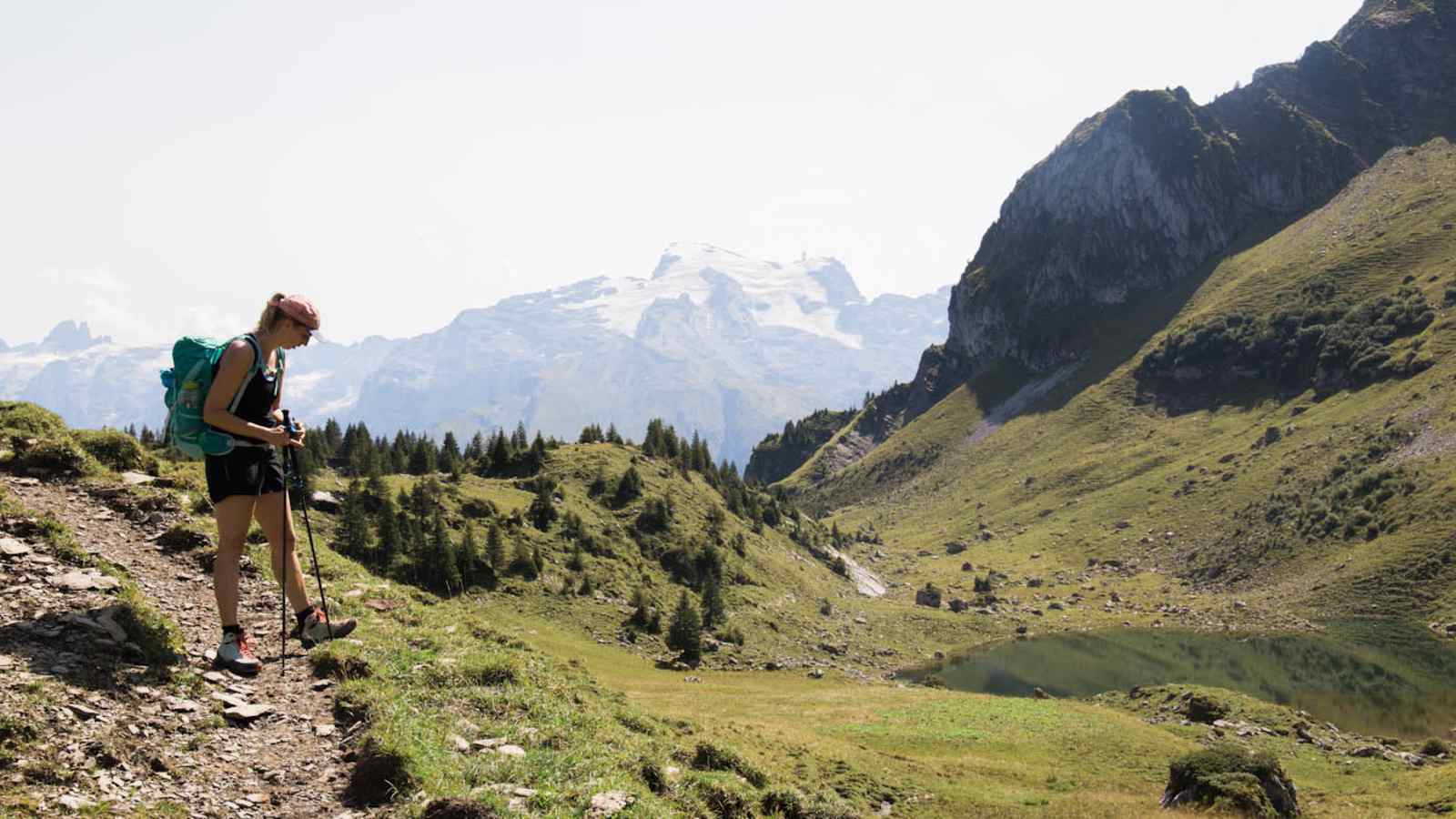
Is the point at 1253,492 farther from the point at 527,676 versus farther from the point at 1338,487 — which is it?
the point at 527,676

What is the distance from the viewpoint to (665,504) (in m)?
107

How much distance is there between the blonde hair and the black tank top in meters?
0.64

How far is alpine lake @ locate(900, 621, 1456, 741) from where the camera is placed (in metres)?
68.9

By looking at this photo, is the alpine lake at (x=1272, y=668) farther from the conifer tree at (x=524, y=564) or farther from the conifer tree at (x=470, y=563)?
the conifer tree at (x=470, y=563)

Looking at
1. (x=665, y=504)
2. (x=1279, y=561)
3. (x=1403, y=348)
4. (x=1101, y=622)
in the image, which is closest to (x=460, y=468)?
(x=665, y=504)

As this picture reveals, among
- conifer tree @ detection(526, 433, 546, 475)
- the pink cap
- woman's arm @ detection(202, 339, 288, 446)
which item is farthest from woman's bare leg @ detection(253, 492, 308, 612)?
conifer tree @ detection(526, 433, 546, 475)

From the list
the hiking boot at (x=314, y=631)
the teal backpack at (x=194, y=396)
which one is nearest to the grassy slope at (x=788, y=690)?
the hiking boot at (x=314, y=631)

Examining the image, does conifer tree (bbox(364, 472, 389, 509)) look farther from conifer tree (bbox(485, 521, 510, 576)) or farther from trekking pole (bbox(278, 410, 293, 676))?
trekking pole (bbox(278, 410, 293, 676))

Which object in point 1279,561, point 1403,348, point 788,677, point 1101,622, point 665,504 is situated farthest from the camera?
point 1403,348

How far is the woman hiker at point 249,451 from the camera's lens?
12008mm

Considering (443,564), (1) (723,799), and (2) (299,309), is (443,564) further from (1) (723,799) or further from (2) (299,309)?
(2) (299,309)

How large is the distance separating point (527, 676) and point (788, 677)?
62.9 metres

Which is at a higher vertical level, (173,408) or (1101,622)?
(173,408)

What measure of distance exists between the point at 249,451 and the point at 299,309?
8.05ft
